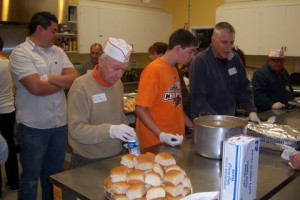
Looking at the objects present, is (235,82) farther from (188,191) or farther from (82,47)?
(82,47)

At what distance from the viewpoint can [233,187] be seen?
102cm

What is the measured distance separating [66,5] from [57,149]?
3343mm

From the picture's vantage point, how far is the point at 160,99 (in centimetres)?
214

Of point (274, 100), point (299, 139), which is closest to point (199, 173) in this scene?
point (299, 139)

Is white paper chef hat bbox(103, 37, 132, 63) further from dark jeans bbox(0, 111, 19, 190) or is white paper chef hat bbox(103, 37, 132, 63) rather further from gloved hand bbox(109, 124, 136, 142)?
dark jeans bbox(0, 111, 19, 190)

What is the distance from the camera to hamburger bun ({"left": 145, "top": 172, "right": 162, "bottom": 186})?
3.99 ft

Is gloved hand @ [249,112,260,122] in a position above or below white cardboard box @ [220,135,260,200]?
below

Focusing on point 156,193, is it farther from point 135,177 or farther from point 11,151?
point 11,151

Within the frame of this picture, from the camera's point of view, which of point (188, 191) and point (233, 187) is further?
point (188, 191)

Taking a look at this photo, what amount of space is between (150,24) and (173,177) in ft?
19.6

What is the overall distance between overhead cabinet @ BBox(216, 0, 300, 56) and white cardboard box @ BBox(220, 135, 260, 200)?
500cm

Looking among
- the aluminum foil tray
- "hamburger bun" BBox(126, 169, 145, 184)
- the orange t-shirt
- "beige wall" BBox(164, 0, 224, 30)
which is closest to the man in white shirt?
the orange t-shirt

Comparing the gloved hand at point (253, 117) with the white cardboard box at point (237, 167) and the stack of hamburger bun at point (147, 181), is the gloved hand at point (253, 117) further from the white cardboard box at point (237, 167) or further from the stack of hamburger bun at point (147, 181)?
the white cardboard box at point (237, 167)

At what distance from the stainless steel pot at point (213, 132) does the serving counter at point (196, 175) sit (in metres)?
0.06
